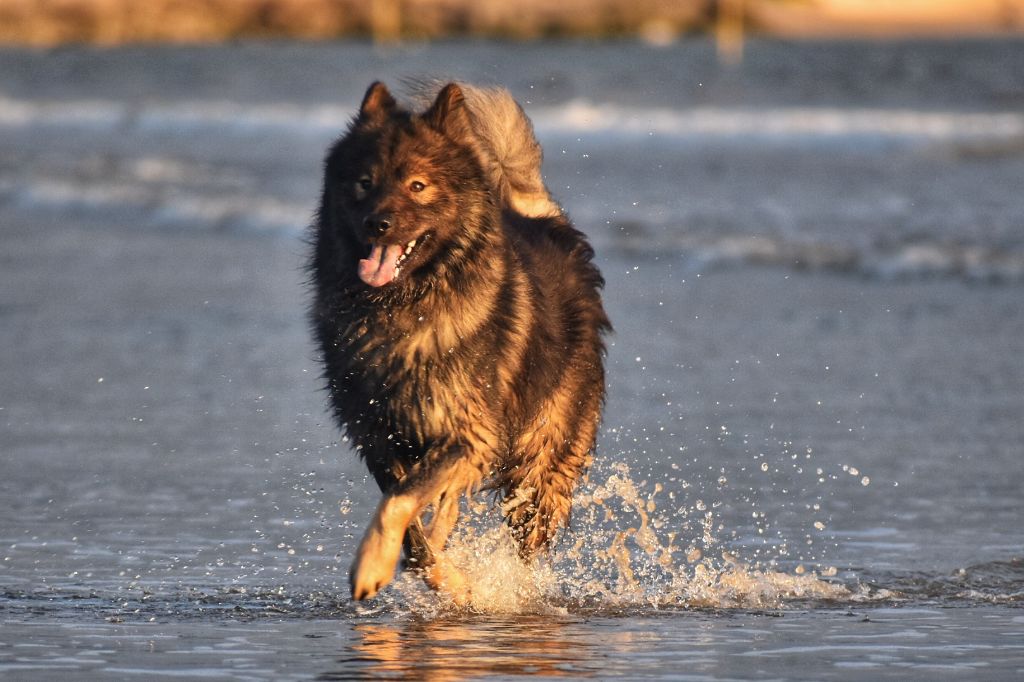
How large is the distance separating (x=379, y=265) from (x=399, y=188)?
229 millimetres

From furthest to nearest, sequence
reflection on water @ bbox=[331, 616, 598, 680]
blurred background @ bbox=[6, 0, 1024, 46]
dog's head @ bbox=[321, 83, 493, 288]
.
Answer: blurred background @ bbox=[6, 0, 1024, 46] → dog's head @ bbox=[321, 83, 493, 288] → reflection on water @ bbox=[331, 616, 598, 680]

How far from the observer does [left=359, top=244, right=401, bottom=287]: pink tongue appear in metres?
5.22

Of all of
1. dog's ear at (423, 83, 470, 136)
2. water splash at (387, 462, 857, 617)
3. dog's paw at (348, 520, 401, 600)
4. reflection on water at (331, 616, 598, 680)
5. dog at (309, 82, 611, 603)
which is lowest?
water splash at (387, 462, 857, 617)

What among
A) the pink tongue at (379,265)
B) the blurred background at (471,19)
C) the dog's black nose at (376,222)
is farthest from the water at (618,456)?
the blurred background at (471,19)

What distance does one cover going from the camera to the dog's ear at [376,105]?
5441mm

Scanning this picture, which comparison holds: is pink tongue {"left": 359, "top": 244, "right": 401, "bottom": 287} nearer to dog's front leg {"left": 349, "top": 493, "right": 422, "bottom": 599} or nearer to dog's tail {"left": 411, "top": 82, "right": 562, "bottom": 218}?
dog's front leg {"left": 349, "top": 493, "right": 422, "bottom": 599}

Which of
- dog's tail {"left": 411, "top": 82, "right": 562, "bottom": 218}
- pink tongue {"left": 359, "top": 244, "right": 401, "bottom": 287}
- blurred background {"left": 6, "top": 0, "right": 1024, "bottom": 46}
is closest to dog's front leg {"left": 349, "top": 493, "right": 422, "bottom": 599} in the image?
pink tongue {"left": 359, "top": 244, "right": 401, "bottom": 287}

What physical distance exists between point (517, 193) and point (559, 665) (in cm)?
238

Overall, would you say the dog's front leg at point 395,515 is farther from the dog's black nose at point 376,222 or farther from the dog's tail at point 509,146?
the dog's tail at point 509,146

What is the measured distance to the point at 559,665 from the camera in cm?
454

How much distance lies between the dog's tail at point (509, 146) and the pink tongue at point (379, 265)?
772 mm

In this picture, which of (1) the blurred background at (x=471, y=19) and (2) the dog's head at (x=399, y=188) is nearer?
(2) the dog's head at (x=399, y=188)

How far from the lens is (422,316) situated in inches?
210

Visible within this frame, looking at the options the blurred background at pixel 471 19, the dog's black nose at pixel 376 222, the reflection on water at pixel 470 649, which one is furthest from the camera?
the blurred background at pixel 471 19
